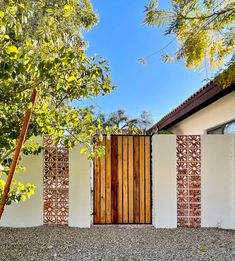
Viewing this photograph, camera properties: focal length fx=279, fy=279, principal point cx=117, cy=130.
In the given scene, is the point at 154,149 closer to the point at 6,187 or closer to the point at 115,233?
the point at 115,233

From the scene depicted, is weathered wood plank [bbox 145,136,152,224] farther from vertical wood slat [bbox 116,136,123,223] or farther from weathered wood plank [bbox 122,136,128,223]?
vertical wood slat [bbox 116,136,123,223]

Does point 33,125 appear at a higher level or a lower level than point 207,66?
lower

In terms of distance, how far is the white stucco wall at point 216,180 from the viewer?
671cm

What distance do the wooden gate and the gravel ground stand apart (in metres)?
0.37

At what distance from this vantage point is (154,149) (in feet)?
22.4

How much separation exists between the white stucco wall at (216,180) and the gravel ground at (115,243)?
418 mm

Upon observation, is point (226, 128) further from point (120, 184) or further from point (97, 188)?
point (97, 188)

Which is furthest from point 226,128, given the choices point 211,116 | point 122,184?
point 122,184

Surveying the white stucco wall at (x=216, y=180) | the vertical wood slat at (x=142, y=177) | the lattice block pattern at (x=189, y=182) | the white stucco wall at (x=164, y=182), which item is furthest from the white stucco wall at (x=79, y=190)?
the white stucco wall at (x=216, y=180)

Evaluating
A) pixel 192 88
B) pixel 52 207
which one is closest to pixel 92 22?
pixel 192 88

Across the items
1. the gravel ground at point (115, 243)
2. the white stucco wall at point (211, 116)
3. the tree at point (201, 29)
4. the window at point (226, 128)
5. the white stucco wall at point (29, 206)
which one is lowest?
the gravel ground at point (115, 243)

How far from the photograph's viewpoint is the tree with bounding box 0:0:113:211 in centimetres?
234

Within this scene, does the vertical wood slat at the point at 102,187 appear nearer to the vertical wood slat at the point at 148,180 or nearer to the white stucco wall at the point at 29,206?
the vertical wood slat at the point at 148,180

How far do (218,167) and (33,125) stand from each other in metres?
4.58
